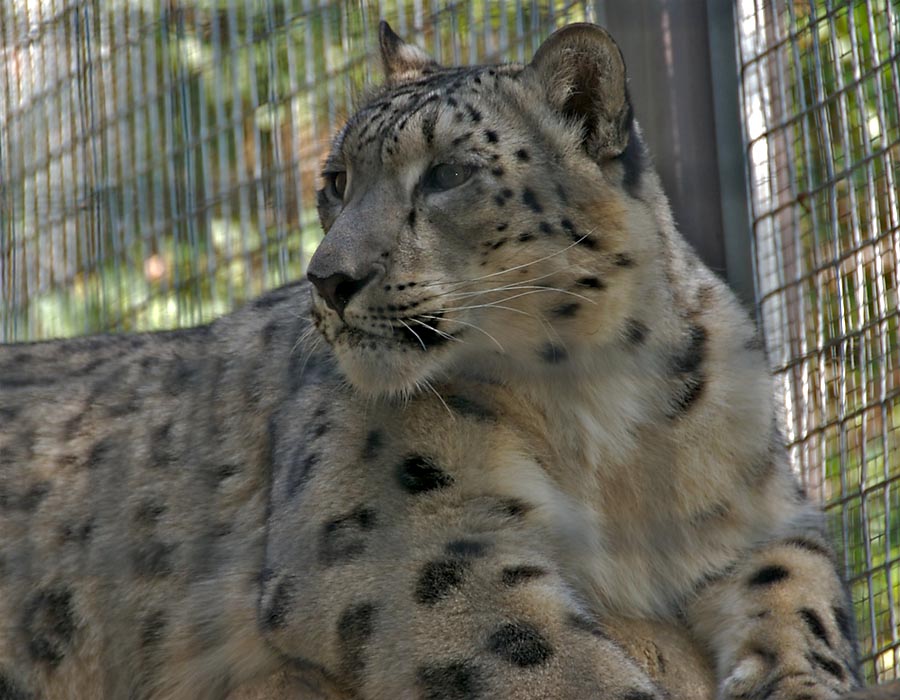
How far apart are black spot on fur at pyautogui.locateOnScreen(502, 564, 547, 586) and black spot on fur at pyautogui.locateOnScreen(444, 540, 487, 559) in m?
0.06

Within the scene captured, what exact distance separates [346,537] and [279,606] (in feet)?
0.60

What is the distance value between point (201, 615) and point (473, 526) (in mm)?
701

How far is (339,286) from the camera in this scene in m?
2.66

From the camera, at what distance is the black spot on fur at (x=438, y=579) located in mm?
2623

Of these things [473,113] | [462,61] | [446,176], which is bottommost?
[446,176]

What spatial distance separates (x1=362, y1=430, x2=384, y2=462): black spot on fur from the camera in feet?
9.15

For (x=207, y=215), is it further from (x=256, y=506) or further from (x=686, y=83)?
(x=686, y=83)

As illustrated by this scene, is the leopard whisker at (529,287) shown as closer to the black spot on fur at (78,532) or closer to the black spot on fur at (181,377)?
the black spot on fur at (181,377)

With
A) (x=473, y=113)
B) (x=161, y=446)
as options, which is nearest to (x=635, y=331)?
(x=473, y=113)

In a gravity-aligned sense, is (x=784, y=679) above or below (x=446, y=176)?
below

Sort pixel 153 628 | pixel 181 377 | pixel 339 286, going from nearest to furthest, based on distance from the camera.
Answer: pixel 339 286 < pixel 153 628 < pixel 181 377

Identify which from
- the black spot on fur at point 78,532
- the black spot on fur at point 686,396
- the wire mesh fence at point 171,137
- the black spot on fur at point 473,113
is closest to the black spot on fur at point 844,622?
the black spot on fur at point 686,396

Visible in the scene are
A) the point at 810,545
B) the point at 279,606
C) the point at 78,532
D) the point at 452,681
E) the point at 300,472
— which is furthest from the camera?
the point at 78,532

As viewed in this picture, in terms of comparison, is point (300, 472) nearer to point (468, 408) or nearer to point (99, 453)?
point (468, 408)
